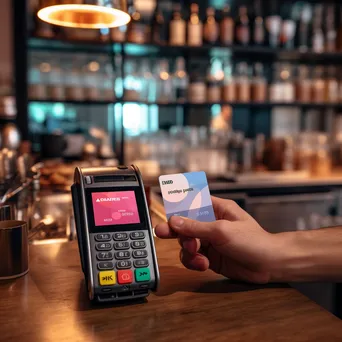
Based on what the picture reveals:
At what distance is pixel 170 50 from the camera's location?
10.0 ft

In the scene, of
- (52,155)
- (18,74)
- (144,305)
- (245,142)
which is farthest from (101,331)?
(245,142)

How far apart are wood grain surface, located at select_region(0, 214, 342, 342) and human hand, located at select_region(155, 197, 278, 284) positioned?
3 centimetres

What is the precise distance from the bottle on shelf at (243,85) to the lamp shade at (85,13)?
1.83 metres

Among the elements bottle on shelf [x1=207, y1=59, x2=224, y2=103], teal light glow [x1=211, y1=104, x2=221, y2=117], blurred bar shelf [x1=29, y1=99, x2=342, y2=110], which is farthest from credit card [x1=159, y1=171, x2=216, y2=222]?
teal light glow [x1=211, y1=104, x2=221, y2=117]

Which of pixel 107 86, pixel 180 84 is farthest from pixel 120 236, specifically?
pixel 180 84

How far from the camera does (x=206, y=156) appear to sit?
3.06 metres

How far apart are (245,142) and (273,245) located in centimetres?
249

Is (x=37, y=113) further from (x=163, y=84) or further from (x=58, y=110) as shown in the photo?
(x=163, y=84)

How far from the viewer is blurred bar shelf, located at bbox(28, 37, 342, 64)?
284 cm

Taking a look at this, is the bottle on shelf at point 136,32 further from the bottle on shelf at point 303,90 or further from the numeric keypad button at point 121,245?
the numeric keypad button at point 121,245

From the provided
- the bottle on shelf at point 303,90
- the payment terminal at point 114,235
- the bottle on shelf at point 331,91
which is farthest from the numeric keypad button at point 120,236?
the bottle on shelf at point 331,91

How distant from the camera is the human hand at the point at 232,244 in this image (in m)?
0.73

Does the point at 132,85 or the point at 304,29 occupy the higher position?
the point at 304,29

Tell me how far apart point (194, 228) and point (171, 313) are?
0.15 metres
